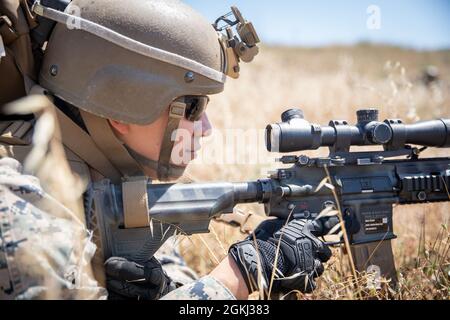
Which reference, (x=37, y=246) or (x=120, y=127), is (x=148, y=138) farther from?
(x=37, y=246)

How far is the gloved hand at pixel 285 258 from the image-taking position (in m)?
2.37

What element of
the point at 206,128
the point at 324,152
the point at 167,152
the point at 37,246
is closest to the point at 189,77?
the point at 206,128

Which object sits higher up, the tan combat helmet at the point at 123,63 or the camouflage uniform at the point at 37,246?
the tan combat helmet at the point at 123,63

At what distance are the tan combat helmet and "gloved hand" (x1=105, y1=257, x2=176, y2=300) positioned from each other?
1.84 feet

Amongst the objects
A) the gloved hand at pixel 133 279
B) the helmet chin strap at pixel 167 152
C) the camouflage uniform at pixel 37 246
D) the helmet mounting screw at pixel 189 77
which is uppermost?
the helmet mounting screw at pixel 189 77

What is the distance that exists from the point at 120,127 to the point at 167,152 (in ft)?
0.96

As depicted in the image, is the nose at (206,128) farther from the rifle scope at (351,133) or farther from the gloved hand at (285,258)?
the gloved hand at (285,258)

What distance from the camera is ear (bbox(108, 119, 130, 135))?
8.94 feet

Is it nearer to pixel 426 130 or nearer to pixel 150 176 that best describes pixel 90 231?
pixel 150 176

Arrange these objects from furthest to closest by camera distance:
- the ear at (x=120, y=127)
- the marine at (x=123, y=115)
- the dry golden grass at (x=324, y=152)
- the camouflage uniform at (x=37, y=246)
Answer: the dry golden grass at (x=324, y=152)
the ear at (x=120, y=127)
the marine at (x=123, y=115)
the camouflage uniform at (x=37, y=246)

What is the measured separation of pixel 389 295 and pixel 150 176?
1.55 metres

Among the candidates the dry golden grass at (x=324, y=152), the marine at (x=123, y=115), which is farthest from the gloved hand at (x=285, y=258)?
the dry golden grass at (x=324, y=152)

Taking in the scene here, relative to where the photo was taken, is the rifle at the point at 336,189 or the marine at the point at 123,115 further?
the rifle at the point at 336,189

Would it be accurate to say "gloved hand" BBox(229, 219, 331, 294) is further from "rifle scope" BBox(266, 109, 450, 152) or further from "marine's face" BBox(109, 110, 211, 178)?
"marine's face" BBox(109, 110, 211, 178)
